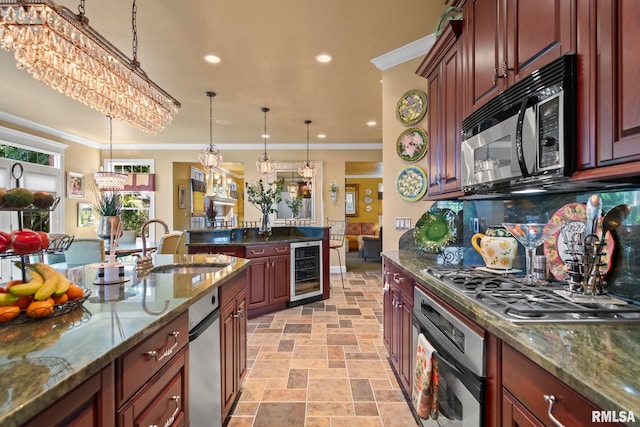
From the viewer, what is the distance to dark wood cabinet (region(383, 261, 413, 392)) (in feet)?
6.50

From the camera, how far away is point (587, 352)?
2.60 ft

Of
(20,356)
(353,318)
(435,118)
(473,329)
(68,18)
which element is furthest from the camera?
(353,318)

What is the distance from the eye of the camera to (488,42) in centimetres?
158

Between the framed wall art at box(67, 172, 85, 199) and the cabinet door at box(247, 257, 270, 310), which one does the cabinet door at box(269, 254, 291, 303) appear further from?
the framed wall art at box(67, 172, 85, 199)

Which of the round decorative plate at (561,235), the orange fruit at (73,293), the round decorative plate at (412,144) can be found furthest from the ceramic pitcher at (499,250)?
the orange fruit at (73,293)

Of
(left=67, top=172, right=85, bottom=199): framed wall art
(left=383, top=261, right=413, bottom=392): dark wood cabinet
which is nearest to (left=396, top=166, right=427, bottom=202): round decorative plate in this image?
(left=383, top=261, right=413, bottom=392): dark wood cabinet

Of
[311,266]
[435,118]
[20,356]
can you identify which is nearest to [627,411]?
[20,356]

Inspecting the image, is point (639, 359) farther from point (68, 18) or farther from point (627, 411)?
point (68, 18)

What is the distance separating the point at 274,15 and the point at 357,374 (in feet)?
10.0

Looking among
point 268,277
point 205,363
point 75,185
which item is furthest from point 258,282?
point 75,185

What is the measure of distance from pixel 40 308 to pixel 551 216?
2.18 m

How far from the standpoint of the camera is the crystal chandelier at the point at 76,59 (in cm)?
142

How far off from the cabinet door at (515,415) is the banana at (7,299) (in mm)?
1548

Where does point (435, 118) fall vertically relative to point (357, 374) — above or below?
above
